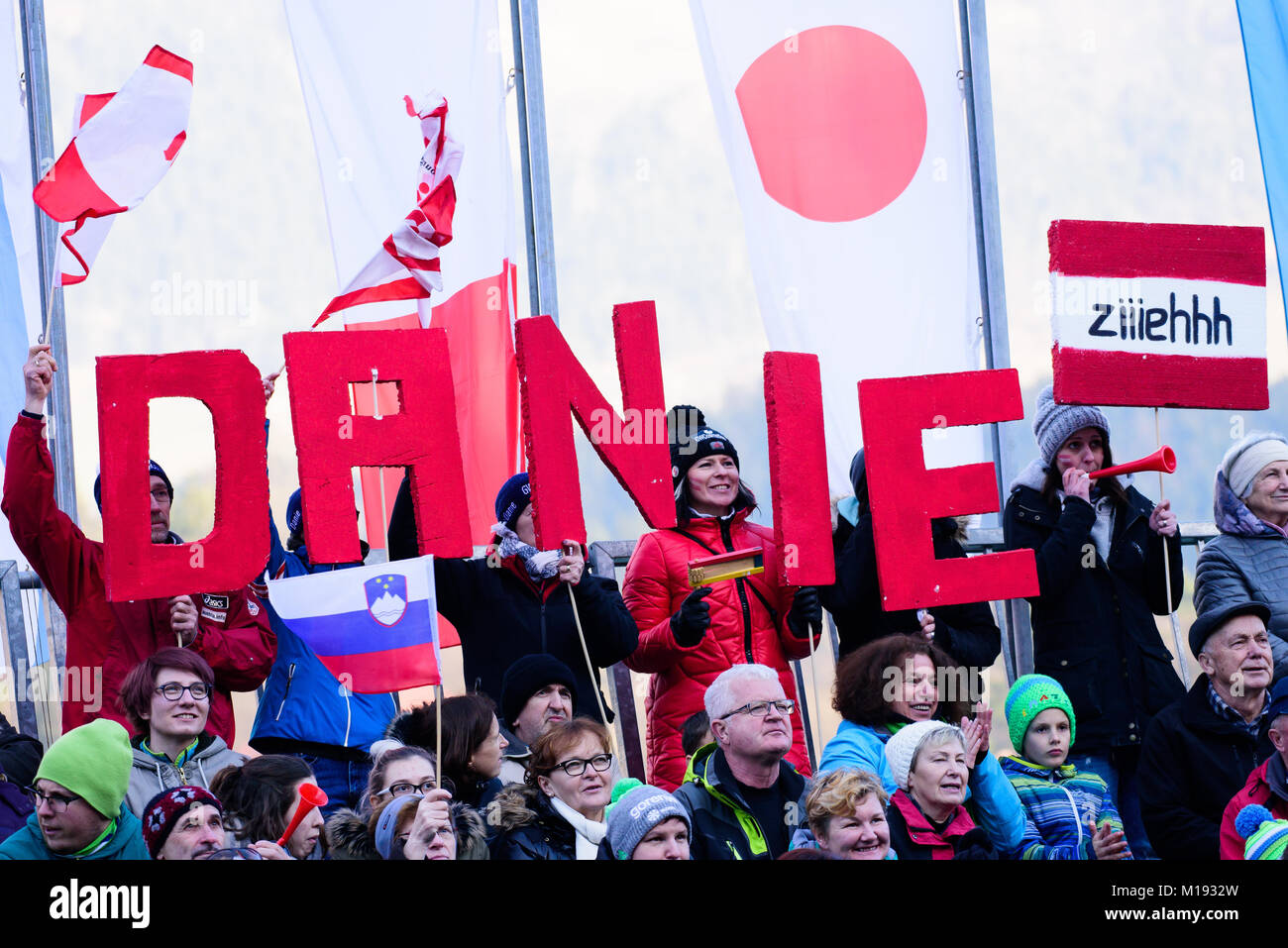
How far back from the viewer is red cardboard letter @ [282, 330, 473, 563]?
6.07 metres

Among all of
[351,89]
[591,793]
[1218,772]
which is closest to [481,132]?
[351,89]

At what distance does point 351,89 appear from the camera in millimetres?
7805

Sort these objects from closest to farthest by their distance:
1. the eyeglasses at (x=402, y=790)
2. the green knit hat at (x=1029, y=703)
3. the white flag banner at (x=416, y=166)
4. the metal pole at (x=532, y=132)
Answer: the eyeglasses at (x=402, y=790)
the green knit hat at (x=1029, y=703)
the white flag banner at (x=416, y=166)
the metal pole at (x=532, y=132)

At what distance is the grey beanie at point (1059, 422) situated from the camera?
21.8 feet

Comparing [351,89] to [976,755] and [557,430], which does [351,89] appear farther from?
[976,755]

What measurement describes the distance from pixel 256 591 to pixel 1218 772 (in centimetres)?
333

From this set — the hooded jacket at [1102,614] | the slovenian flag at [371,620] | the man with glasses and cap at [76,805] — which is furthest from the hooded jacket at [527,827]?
the hooded jacket at [1102,614]

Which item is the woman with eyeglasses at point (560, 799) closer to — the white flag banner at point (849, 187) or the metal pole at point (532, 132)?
the white flag banner at point (849, 187)

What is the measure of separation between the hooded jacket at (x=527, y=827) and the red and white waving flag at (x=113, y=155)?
2519 mm

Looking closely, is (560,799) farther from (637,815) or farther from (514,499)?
(514,499)

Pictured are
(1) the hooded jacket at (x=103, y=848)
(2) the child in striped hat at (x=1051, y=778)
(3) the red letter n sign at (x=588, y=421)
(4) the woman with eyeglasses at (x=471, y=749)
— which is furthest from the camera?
(3) the red letter n sign at (x=588, y=421)

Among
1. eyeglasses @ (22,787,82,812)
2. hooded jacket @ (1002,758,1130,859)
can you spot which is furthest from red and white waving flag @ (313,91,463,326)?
hooded jacket @ (1002,758,1130,859)

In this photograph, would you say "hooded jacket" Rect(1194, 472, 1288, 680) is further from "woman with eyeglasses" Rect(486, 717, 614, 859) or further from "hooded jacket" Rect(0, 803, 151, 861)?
"hooded jacket" Rect(0, 803, 151, 861)

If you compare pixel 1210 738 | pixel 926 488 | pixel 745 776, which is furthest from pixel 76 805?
pixel 1210 738
